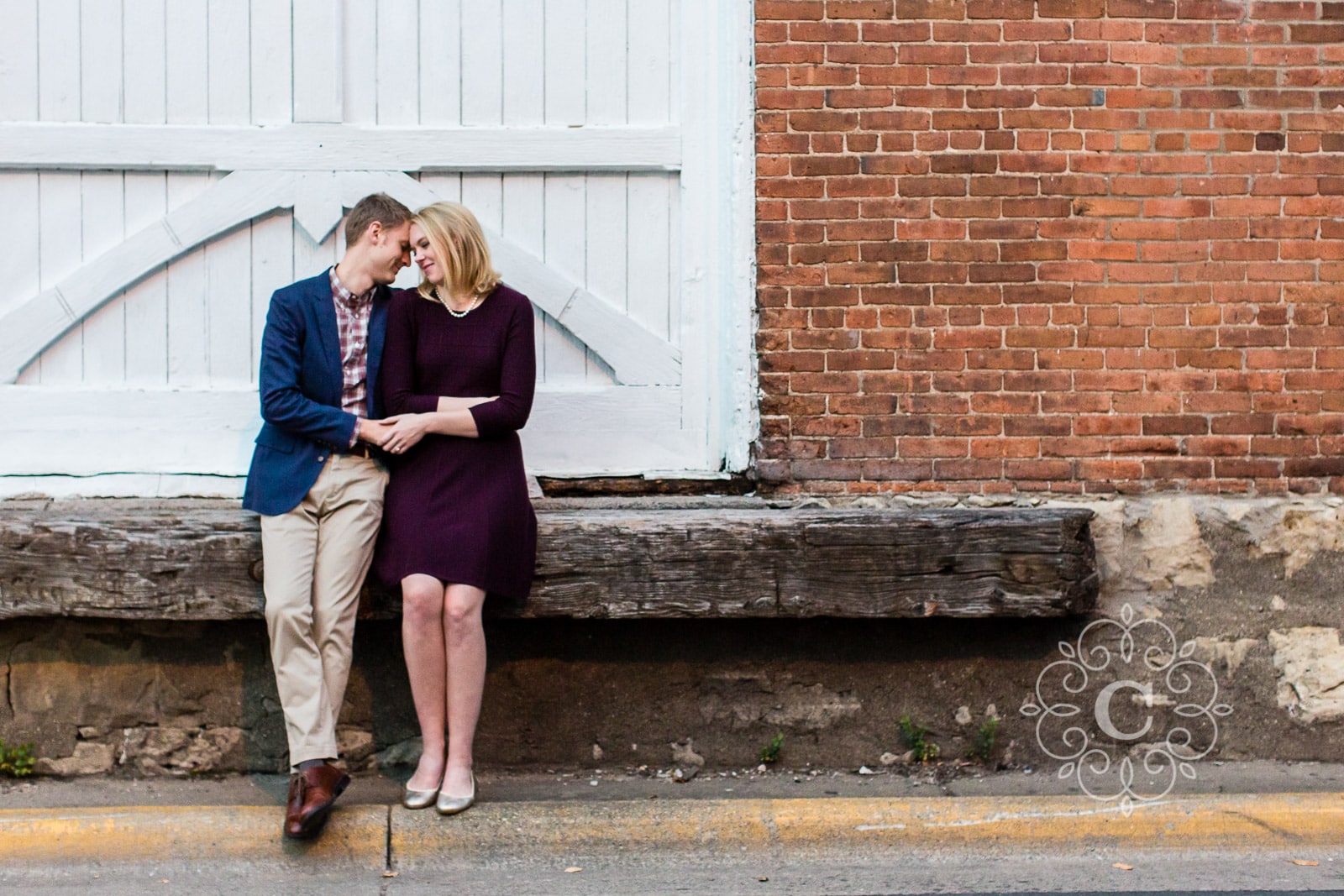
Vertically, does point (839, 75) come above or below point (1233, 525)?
above

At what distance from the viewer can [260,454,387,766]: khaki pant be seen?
3.83m

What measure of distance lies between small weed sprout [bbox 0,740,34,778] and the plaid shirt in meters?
1.68

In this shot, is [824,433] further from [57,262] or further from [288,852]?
[57,262]

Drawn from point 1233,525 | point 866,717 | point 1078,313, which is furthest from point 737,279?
point 1233,525

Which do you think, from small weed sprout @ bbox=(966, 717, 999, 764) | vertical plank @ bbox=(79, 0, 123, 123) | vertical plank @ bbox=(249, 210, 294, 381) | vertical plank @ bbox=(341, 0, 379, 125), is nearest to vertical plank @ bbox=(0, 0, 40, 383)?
vertical plank @ bbox=(79, 0, 123, 123)

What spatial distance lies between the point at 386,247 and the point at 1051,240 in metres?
2.34

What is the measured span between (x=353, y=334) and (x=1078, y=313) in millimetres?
2542

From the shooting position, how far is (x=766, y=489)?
4.68 meters

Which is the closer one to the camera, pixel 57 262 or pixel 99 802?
pixel 99 802

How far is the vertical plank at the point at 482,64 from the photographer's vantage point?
186 inches

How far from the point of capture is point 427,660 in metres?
3.95

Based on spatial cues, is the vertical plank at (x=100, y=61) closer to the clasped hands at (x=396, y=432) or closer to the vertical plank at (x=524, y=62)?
the vertical plank at (x=524, y=62)

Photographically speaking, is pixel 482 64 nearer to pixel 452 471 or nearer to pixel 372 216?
pixel 372 216

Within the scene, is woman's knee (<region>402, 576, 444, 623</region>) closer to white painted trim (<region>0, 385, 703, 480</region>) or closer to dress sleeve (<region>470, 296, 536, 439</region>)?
dress sleeve (<region>470, 296, 536, 439</region>)
